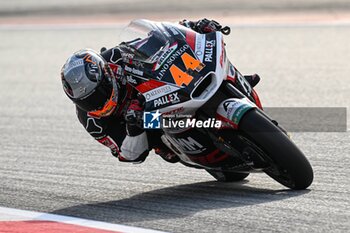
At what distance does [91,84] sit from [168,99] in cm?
56

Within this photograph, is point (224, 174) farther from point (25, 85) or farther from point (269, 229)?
point (25, 85)

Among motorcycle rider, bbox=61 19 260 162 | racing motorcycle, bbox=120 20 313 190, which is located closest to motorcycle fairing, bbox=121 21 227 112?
racing motorcycle, bbox=120 20 313 190

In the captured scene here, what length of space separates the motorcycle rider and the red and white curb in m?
0.68

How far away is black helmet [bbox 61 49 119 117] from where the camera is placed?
5.90 m

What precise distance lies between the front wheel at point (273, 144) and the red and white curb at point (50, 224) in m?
0.99

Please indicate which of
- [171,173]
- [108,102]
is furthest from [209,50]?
[171,173]

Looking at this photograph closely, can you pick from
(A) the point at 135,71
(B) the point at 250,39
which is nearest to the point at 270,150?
(A) the point at 135,71

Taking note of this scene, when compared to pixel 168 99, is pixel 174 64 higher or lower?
higher

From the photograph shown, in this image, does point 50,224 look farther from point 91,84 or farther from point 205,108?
point 205,108

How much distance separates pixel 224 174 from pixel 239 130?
941 mm

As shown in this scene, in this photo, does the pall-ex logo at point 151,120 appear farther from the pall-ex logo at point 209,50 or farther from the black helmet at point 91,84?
the pall-ex logo at point 209,50

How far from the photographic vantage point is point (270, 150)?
18.4 feet

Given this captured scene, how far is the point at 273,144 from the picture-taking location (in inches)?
220

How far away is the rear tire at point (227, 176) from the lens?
21.6 ft
